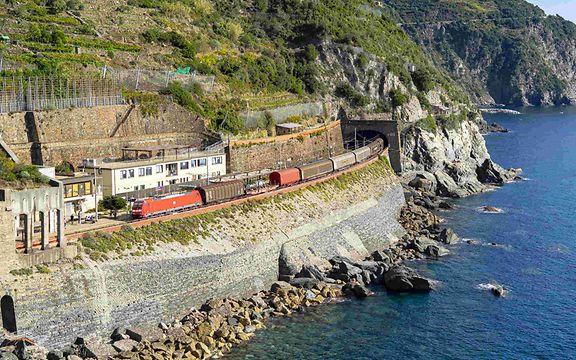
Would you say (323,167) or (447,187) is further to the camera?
(447,187)

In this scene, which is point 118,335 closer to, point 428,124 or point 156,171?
point 156,171

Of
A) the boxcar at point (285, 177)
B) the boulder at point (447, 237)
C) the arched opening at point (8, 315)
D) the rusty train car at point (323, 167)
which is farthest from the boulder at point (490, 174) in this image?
the arched opening at point (8, 315)

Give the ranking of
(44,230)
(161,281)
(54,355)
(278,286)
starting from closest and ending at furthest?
(54,355)
(44,230)
(161,281)
(278,286)

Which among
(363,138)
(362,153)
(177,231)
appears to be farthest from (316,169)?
(363,138)

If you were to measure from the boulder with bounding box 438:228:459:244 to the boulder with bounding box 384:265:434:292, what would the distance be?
1493 centimetres

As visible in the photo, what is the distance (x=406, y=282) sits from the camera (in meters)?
66.2

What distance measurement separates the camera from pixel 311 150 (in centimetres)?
9962

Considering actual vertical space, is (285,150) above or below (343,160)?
above

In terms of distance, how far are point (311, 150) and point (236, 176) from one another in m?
21.2

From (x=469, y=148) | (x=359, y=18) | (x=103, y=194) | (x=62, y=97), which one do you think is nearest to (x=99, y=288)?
(x=103, y=194)

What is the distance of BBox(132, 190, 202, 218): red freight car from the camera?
59312mm

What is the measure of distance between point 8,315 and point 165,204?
17457mm

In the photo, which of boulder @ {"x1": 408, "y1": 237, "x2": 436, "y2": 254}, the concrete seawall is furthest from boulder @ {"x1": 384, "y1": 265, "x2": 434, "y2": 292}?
boulder @ {"x1": 408, "y1": 237, "x2": 436, "y2": 254}

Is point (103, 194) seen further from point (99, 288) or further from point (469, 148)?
point (469, 148)
